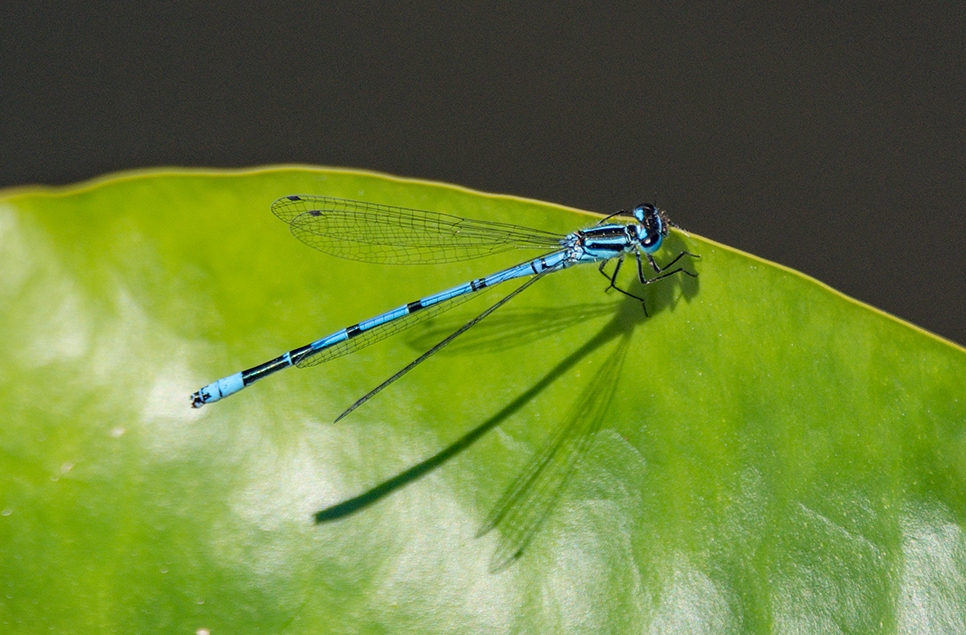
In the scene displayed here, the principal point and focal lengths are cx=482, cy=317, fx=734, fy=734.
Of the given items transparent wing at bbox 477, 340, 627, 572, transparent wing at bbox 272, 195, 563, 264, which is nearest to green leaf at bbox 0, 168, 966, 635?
transparent wing at bbox 477, 340, 627, 572

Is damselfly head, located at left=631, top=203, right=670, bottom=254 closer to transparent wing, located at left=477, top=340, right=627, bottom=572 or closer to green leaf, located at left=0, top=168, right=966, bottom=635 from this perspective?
green leaf, located at left=0, top=168, right=966, bottom=635

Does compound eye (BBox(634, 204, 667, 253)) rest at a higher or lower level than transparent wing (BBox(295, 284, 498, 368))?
higher

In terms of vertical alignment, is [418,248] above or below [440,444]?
above

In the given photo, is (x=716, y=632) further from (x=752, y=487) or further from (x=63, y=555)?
(x=63, y=555)

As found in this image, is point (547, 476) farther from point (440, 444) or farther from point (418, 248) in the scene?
point (418, 248)

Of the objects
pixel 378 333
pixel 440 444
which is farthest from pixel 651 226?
pixel 440 444

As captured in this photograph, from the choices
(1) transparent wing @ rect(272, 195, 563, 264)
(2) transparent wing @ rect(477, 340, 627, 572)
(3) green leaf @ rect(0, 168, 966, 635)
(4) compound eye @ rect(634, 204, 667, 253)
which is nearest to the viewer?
(3) green leaf @ rect(0, 168, 966, 635)

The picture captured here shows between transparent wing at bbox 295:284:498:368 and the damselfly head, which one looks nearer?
transparent wing at bbox 295:284:498:368
